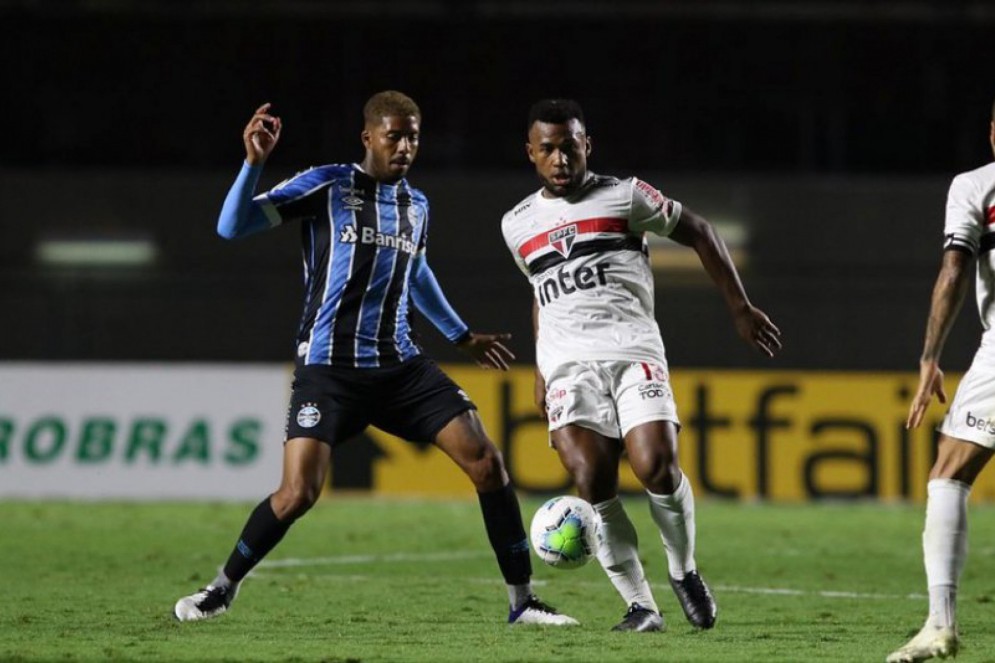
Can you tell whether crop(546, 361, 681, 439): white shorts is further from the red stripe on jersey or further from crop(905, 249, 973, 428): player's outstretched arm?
crop(905, 249, 973, 428): player's outstretched arm

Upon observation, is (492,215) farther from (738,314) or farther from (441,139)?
(738,314)

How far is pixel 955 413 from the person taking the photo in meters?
6.38

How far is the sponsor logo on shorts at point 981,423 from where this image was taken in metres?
6.29

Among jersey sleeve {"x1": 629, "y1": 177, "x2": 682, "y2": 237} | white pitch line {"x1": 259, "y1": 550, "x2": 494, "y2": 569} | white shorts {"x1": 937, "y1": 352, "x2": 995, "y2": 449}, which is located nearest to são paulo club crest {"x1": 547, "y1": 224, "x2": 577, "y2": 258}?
jersey sleeve {"x1": 629, "y1": 177, "x2": 682, "y2": 237}

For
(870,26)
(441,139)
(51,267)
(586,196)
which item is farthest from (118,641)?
(870,26)

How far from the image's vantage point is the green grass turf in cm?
685

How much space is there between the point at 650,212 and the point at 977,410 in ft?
5.98

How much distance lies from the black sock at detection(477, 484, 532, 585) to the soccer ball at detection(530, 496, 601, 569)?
1.58 ft

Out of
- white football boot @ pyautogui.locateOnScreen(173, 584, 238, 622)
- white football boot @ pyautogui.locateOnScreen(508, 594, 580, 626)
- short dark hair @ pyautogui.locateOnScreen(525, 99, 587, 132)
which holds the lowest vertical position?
white football boot @ pyautogui.locateOnScreen(508, 594, 580, 626)

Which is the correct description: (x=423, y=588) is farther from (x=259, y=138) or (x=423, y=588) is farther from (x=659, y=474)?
(x=259, y=138)

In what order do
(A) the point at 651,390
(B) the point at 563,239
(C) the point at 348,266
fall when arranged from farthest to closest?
1. (C) the point at 348,266
2. (B) the point at 563,239
3. (A) the point at 651,390

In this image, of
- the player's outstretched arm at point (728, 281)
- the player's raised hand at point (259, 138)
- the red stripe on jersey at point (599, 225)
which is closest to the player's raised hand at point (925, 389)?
the player's outstretched arm at point (728, 281)

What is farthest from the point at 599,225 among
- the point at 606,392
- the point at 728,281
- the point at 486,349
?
the point at 486,349

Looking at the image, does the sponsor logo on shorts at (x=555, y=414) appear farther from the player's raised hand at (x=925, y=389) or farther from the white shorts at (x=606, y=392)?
the player's raised hand at (x=925, y=389)
